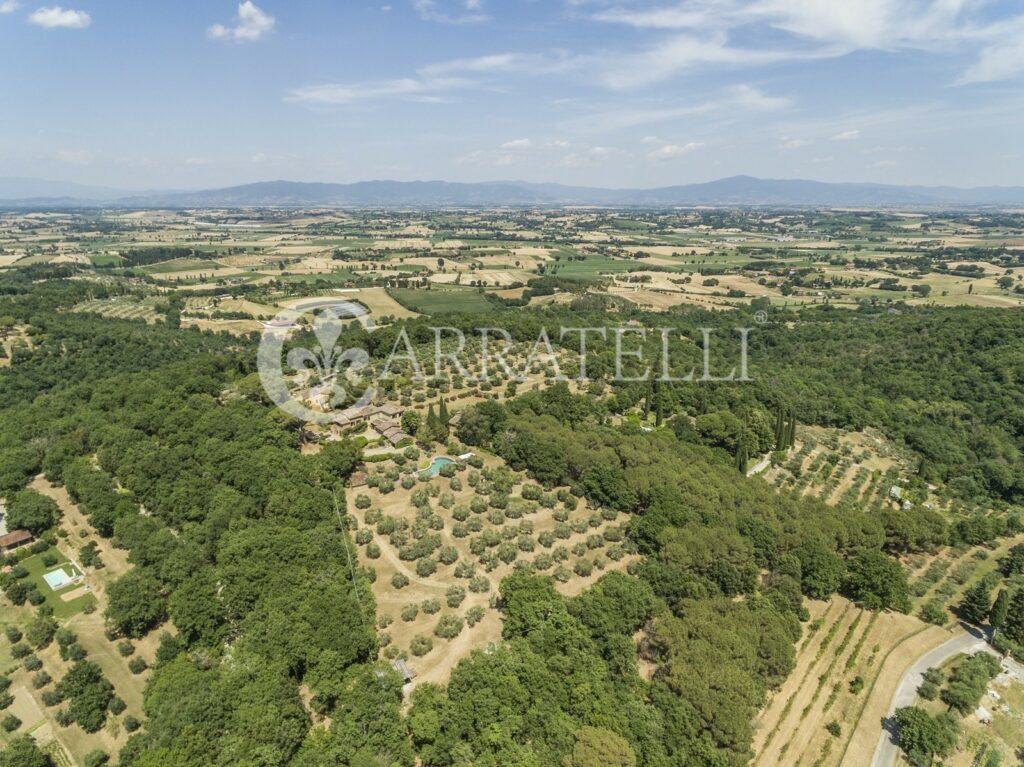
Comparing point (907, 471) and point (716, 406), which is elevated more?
point (716, 406)

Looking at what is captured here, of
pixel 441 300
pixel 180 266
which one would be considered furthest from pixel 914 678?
pixel 180 266

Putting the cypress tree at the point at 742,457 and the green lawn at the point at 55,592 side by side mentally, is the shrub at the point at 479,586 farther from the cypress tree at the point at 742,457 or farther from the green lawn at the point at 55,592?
the cypress tree at the point at 742,457

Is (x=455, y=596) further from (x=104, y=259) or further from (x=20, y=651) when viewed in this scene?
(x=104, y=259)

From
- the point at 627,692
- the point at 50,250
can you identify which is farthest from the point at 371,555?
the point at 50,250

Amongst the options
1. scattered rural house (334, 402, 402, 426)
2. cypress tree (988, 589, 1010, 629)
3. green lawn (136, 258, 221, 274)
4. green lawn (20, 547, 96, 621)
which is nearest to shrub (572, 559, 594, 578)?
cypress tree (988, 589, 1010, 629)

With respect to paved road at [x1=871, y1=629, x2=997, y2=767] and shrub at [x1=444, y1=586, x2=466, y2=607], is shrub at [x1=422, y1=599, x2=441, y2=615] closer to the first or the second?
shrub at [x1=444, y1=586, x2=466, y2=607]

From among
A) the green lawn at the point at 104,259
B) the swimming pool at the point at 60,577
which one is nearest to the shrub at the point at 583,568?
the swimming pool at the point at 60,577

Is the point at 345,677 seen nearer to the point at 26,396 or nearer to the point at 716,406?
the point at 716,406
